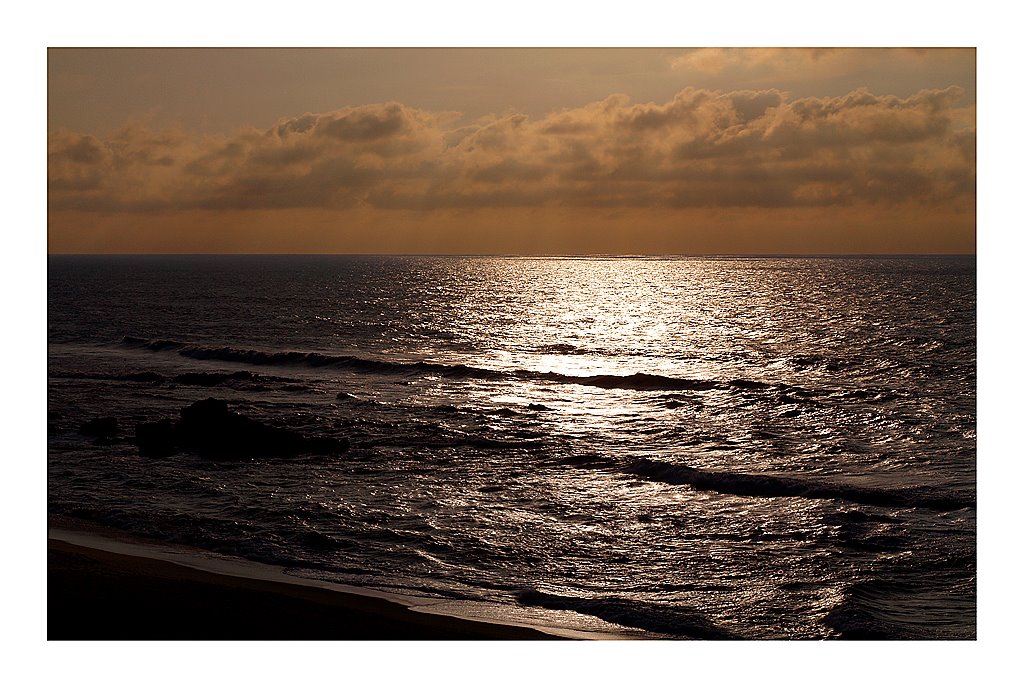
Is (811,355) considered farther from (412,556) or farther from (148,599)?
(148,599)

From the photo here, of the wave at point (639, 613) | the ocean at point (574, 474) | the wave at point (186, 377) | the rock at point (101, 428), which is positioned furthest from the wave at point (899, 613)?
the wave at point (186, 377)

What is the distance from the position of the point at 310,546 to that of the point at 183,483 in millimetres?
5749

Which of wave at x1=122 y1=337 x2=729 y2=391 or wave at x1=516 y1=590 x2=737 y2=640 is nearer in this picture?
wave at x1=516 y1=590 x2=737 y2=640

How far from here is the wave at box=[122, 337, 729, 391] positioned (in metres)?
38.8

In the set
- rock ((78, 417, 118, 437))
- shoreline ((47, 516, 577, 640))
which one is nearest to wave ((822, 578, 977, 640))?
shoreline ((47, 516, 577, 640))

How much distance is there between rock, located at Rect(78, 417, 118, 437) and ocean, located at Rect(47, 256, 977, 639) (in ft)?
0.24

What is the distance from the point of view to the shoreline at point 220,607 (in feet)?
39.9

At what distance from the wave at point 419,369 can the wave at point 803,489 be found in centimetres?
1562

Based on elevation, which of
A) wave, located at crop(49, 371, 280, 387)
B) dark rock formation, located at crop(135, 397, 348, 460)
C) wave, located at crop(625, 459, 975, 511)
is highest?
wave, located at crop(49, 371, 280, 387)

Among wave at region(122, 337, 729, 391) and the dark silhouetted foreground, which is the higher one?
wave at region(122, 337, 729, 391)

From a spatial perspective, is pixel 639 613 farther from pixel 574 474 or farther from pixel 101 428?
pixel 101 428

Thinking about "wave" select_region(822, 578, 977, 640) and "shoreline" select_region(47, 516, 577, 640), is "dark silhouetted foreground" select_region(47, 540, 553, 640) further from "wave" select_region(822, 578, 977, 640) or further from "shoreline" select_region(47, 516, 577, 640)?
"wave" select_region(822, 578, 977, 640)

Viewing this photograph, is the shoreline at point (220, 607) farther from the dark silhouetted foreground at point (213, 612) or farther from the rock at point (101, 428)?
the rock at point (101, 428)

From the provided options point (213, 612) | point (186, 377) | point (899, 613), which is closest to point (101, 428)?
point (186, 377)
